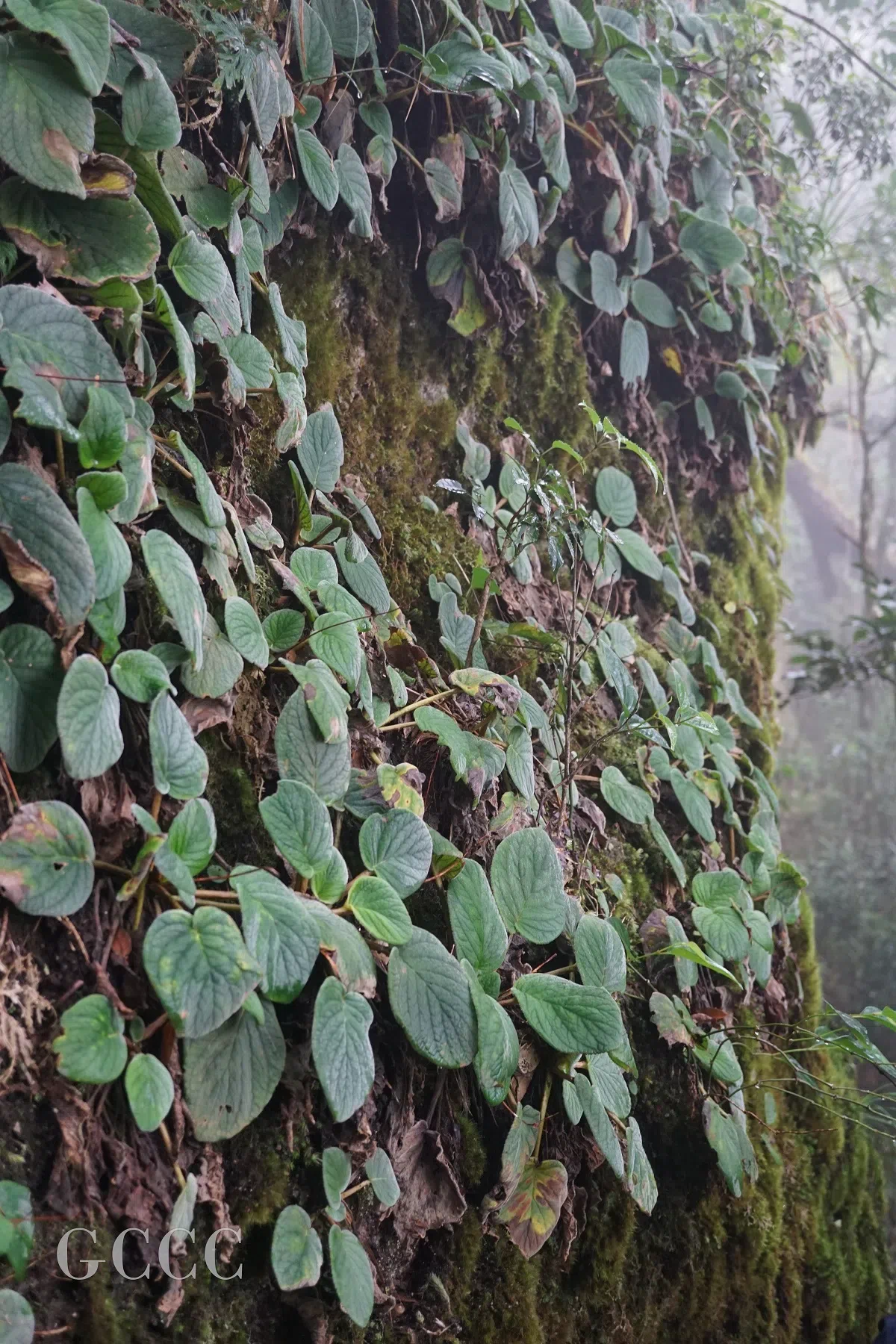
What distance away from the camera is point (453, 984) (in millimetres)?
976

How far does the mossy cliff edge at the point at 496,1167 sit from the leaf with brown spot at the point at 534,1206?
0.04 metres

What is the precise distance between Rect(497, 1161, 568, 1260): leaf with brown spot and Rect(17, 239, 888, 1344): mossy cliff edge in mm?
41

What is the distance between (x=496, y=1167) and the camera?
3.59 ft

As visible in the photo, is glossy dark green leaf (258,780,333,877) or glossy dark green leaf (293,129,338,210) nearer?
glossy dark green leaf (258,780,333,877)

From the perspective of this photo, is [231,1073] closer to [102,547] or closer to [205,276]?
[102,547]

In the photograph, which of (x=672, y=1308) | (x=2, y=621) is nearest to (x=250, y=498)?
(x=2, y=621)

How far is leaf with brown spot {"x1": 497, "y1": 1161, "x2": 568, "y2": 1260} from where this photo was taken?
3.49ft

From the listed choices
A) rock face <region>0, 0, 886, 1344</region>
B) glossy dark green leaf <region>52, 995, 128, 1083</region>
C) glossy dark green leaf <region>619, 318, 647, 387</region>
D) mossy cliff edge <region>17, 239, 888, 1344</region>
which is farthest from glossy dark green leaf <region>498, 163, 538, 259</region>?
glossy dark green leaf <region>52, 995, 128, 1083</region>

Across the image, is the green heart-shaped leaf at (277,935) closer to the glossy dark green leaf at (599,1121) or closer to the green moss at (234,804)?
the green moss at (234,804)

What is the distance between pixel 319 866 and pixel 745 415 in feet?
6.39

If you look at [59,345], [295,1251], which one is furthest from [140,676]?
[295,1251]

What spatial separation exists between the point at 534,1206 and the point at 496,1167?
0.21 feet

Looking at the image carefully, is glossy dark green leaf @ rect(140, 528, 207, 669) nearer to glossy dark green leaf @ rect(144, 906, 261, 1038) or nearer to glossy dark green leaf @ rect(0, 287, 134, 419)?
glossy dark green leaf @ rect(0, 287, 134, 419)

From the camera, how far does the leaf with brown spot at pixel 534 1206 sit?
3.49 ft
